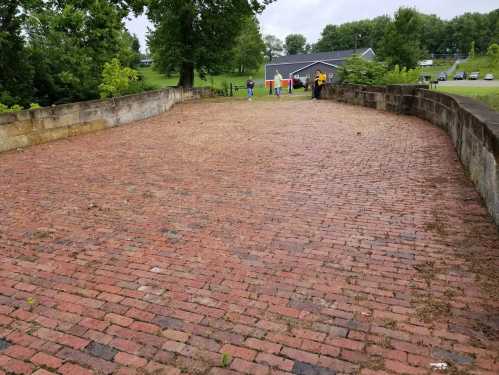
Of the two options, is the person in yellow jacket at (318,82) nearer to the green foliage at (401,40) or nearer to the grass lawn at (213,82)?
the grass lawn at (213,82)

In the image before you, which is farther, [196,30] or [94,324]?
[196,30]

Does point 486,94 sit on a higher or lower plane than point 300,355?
higher

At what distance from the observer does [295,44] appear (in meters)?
162

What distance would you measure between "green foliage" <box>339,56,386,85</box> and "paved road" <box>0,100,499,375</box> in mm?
13428

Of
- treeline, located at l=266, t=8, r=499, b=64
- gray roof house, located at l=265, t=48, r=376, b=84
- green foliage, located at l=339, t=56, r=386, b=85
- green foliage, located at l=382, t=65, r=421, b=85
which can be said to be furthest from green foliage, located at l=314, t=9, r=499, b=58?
green foliage, located at l=382, t=65, r=421, b=85

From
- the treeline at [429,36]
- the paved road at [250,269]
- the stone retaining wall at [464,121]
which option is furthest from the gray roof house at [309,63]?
the paved road at [250,269]

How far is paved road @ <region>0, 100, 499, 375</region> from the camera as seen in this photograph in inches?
112

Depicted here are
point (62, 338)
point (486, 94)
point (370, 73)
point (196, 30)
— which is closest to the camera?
point (62, 338)

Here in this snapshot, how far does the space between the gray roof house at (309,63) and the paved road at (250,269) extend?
65475 mm

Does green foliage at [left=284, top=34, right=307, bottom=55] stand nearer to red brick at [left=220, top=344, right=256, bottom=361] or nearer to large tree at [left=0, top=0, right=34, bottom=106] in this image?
large tree at [left=0, top=0, right=34, bottom=106]

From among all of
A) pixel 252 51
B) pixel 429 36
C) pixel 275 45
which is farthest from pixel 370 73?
pixel 275 45

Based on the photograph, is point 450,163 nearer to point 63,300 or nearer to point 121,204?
point 121,204

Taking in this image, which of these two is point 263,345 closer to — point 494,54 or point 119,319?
point 119,319

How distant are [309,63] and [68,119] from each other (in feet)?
233
